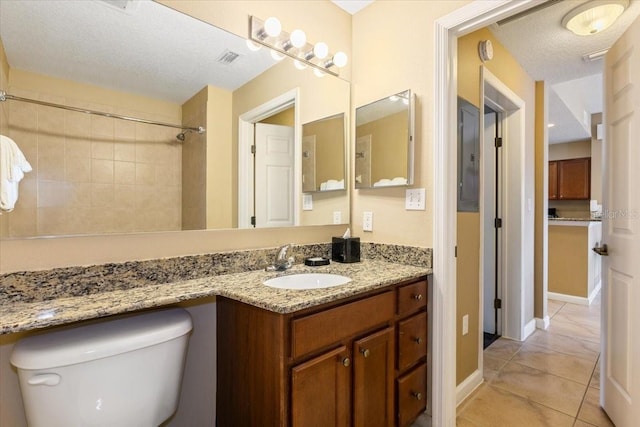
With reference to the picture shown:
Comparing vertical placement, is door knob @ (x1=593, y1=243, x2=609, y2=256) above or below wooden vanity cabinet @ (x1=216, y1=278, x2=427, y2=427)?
above

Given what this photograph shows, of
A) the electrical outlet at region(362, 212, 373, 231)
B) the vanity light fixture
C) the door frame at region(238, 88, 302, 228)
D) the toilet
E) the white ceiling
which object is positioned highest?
the white ceiling

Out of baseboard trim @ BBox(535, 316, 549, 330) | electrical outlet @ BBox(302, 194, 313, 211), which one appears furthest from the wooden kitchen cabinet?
electrical outlet @ BBox(302, 194, 313, 211)

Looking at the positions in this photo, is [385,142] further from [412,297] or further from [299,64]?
[412,297]

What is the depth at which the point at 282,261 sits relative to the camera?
1.58 metres

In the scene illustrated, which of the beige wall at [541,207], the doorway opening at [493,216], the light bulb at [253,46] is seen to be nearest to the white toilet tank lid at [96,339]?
the light bulb at [253,46]

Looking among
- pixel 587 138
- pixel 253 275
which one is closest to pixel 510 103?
pixel 253 275

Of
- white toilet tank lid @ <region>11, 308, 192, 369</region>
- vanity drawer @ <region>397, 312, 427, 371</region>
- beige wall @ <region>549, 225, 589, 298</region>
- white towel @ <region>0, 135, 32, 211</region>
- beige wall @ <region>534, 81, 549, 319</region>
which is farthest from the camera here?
beige wall @ <region>549, 225, 589, 298</region>

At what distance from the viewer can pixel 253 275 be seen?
1.45 meters

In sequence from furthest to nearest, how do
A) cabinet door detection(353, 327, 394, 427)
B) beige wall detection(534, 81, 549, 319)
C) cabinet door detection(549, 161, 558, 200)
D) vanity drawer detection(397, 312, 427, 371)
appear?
cabinet door detection(549, 161, 558, 200), beige wall detection(534, 81, 549, 319), vanity drawer detection(397, 312, 427, 371), cabinet door detection(353, 327, 394, 427)

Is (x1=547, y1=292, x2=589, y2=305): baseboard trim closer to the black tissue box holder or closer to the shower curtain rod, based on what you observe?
the black tissue box holder

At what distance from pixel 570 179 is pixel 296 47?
650 cm

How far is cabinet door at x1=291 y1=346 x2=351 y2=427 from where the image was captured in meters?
1.03

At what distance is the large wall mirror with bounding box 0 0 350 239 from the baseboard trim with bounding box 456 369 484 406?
1.53 meters

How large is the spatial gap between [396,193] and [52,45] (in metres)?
1.61
